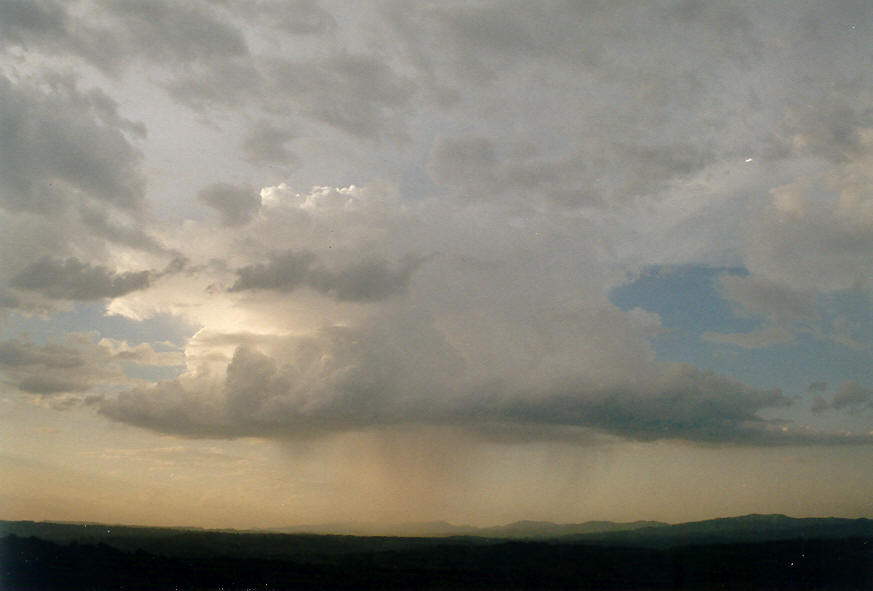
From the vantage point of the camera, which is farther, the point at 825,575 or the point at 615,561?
the point at 615,561

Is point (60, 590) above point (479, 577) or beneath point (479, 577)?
above

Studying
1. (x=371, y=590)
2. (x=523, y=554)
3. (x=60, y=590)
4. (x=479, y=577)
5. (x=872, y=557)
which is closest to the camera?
(x=60, y=590)

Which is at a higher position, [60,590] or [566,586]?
[60,590]

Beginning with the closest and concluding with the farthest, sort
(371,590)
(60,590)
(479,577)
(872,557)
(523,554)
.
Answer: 1. (60,590)
2. (872,557)
3. (371,590)
4. (479,577)
5. (523,554)

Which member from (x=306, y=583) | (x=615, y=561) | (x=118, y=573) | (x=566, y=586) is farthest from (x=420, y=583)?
(x=118, y=573)

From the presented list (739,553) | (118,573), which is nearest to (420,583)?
(118,573)

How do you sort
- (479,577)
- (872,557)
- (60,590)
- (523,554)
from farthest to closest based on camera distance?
(523,554), (479,577), (872,557), (60,590)

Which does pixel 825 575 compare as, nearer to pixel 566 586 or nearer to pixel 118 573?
pixel 566 586

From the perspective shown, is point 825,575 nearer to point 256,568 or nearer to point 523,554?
point 523,554

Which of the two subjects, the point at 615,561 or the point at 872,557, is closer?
the point at 872,557
